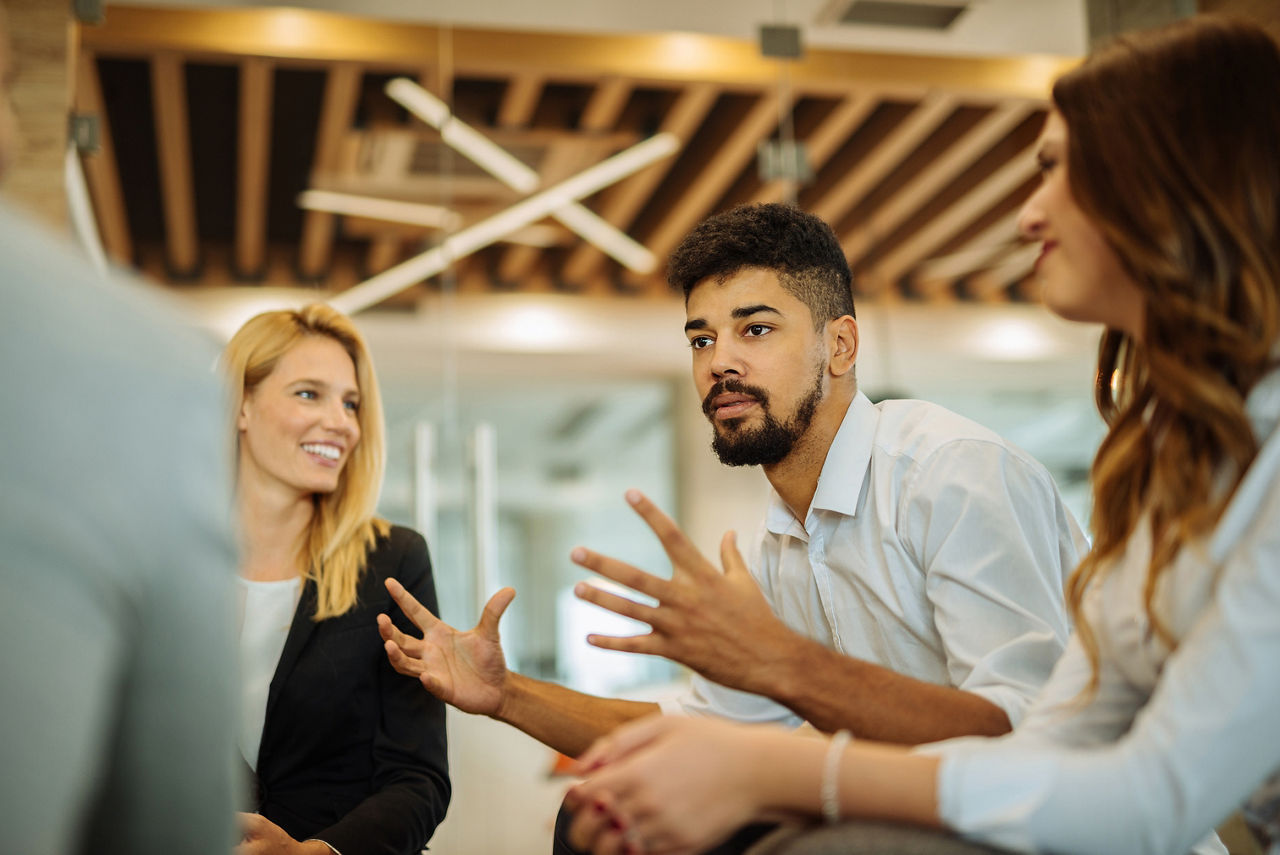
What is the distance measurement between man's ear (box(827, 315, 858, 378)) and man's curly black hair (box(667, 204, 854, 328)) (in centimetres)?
2

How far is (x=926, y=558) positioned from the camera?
1.56 metres

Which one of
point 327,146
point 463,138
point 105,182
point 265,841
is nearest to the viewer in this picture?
point 265,841

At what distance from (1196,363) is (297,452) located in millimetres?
1688

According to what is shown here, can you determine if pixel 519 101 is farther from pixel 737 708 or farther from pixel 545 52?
pixel 737 708

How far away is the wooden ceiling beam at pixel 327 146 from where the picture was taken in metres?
3.76

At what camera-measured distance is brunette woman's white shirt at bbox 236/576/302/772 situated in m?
1.86

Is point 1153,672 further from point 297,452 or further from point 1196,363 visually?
point 297,452

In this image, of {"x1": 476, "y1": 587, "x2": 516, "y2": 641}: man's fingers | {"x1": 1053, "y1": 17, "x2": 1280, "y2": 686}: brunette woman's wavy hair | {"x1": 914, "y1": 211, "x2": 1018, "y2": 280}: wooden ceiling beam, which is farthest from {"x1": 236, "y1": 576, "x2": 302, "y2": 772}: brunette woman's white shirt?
{"x1": 914, "y1": 211, "x2": 1018, "y2": 280}: wooden ceiling beam

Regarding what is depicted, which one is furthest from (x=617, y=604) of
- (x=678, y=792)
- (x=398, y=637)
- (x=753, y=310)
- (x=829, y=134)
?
(x=829, y=134)

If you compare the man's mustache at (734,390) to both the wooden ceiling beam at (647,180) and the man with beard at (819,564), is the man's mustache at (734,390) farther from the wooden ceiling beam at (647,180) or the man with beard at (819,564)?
the wooden ceiling beam at (647,180)

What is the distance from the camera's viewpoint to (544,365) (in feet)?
12.9

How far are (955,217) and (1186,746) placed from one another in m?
3.75

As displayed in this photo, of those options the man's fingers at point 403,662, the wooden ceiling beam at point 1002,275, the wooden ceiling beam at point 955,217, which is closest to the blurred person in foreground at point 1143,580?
the man's fingers at point 403,662

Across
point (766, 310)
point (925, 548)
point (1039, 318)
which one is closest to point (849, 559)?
point (925, 548)
